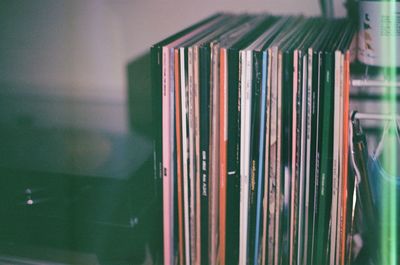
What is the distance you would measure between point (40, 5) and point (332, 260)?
34.9 inches

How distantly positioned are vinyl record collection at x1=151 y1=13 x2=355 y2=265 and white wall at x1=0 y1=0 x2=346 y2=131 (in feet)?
1.00

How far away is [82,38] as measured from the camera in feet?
4.00

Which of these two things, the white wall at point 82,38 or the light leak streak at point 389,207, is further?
the white wall at point 82,38

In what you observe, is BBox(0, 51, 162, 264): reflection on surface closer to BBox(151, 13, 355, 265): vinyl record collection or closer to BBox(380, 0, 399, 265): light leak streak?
BBox(151, 13, 355, 265): vinyl record collection

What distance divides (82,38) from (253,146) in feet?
2.00

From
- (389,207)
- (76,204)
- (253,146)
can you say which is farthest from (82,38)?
(389,207)

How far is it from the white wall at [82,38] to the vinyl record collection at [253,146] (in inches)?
12.0

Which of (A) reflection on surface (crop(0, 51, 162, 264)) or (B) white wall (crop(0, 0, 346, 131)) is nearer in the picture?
(A) reflection on surface (crop(0, 51, 162, 264))

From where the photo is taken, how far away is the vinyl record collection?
77 cm

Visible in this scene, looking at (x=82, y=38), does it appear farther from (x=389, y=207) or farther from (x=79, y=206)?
Answer: (x=389, y=207)

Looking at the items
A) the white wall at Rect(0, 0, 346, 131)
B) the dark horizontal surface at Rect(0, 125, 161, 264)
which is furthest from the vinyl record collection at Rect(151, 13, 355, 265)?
the white wall at Rect(0, 0, 346, 131)

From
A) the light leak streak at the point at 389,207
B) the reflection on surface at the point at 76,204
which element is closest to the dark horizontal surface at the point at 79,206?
the reflection on surface at the point at 76,204

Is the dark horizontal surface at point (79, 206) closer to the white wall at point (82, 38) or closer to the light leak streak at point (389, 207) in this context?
the white wall at point (82, 38)

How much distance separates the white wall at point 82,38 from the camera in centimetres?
116
